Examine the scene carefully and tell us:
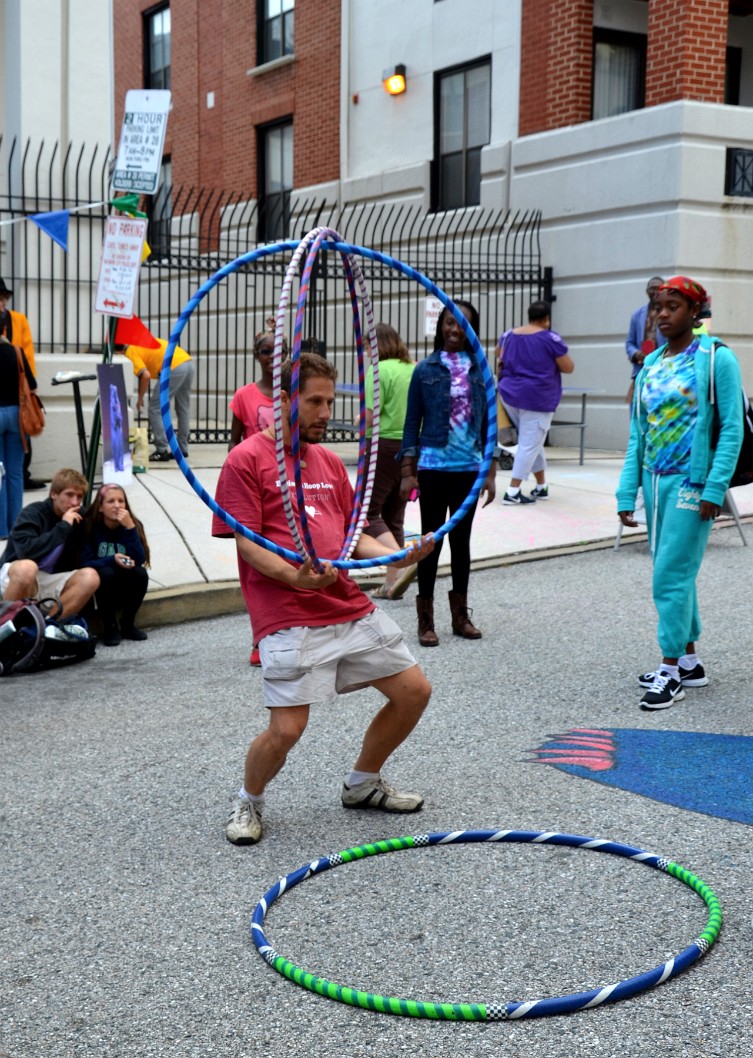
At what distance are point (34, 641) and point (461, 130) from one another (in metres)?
14.0

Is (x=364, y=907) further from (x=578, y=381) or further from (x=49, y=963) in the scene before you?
(x=578, y=381)

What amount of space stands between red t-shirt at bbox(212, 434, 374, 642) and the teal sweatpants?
7.34 ft

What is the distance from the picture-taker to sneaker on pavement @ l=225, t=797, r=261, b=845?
4.61 m

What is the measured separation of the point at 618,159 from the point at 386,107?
550cm

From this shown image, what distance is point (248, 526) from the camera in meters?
4.53

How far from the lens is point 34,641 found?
24.9 feet

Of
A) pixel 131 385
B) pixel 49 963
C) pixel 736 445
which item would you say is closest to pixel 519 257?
pixel 131 385

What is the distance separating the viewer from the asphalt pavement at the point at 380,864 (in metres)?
3.29

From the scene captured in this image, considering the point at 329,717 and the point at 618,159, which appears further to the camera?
the point at 618,159

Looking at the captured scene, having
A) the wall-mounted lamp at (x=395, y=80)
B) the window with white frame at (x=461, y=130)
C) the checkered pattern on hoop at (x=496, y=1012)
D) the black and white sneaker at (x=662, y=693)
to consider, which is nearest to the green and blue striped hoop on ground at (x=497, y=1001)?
the checkered pattern on hoop at (x=496, y=1012)

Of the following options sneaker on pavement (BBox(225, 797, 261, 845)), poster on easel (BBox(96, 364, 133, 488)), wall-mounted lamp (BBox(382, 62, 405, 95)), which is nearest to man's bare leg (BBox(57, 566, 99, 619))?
poster on easel (BBox(96, 364, 133, 488))

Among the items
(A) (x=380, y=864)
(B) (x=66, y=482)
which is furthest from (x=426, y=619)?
(A) (x=380, y=864)

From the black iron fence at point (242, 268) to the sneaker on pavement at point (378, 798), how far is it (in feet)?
15.4

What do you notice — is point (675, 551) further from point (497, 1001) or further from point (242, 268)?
point (242, 268)
